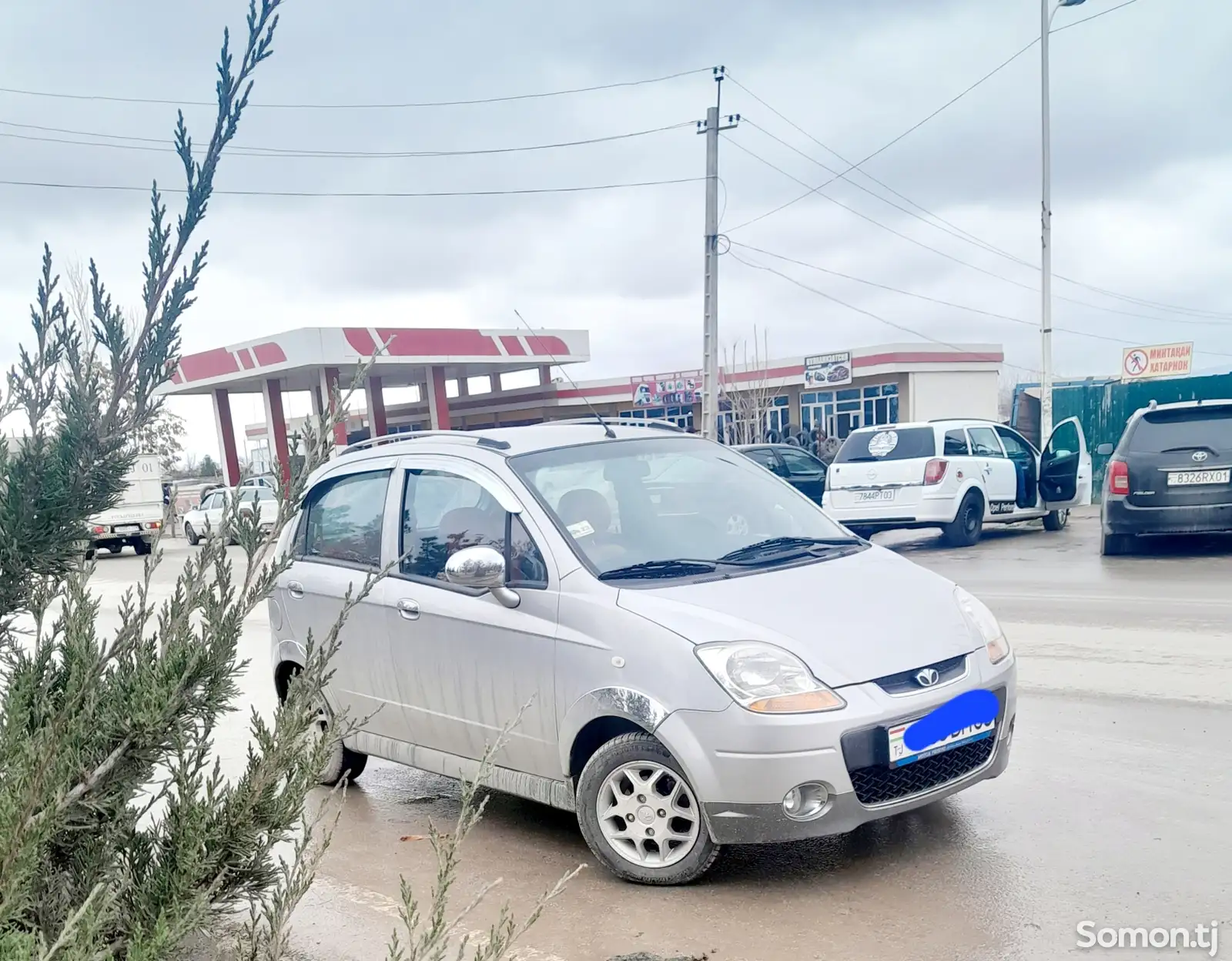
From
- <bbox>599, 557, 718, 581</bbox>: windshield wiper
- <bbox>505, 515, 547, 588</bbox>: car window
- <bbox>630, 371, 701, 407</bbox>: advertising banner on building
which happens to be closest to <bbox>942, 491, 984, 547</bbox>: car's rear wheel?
<bbox>599, 557, 718, 581</bbox>: windshield wiper

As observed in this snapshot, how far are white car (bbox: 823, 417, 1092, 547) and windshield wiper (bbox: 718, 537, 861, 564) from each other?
9.88 metres

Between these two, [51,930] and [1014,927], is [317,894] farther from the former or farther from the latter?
[1014,927]

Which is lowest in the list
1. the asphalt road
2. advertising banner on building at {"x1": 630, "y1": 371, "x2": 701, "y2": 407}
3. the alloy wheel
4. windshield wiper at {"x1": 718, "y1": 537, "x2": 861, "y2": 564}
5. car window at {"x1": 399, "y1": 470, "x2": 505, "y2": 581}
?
the asphalt road

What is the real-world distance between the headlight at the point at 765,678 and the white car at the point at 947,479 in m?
11.2

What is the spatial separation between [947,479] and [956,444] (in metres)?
0.57

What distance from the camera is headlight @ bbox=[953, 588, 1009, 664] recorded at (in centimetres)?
435

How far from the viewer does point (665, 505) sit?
4957 millimetres

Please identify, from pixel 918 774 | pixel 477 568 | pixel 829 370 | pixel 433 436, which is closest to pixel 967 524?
pixel 433 436

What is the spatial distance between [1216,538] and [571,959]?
43.4 ft

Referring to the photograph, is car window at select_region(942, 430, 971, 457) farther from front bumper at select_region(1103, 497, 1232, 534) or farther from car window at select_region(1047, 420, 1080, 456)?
front bumper at select_region(1103, 497, 1232, 534)

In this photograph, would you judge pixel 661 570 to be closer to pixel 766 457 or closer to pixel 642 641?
pixel 642 641

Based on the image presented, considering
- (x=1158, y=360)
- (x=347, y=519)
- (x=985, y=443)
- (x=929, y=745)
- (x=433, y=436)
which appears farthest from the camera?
(x=1158, y=360)

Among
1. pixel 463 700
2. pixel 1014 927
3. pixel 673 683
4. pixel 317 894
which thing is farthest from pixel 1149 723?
pixel 317 894

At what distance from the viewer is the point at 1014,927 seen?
11.6 feet
